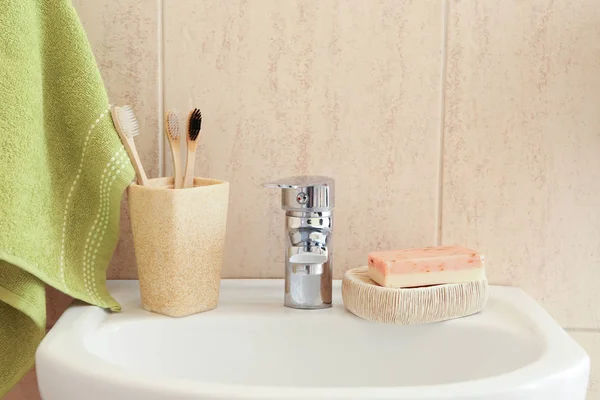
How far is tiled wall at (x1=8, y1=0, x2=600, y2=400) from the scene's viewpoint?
76cm

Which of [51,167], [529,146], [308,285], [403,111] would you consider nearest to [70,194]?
[51,167]

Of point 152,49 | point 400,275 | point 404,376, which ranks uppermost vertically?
point 152,49

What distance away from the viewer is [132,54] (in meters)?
0.77

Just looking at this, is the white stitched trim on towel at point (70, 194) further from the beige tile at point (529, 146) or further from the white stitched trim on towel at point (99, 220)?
the beige tile at point (529, 146)

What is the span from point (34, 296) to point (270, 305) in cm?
23

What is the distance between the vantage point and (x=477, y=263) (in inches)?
26.2

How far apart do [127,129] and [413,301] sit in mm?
319

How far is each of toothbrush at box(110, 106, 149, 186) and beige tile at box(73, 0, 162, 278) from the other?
9 centimetres

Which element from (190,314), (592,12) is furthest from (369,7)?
(190,314)

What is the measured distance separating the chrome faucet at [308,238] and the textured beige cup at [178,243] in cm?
7

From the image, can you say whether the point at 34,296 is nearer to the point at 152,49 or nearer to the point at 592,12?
the point at 152,49

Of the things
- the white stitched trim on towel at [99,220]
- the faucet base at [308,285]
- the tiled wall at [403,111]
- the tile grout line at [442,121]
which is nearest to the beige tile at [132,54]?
the tiled wall at [403,111]

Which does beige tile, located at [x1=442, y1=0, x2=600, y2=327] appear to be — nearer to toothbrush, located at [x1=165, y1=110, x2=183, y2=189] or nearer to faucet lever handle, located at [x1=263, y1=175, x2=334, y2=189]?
faucet lever handle, located at [x1=263, y1=175, x2=334, y2=189]

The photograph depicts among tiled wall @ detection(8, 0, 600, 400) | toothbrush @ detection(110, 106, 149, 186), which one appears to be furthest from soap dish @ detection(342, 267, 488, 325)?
toothbrush @ detection(110, 106, 149, 186)
